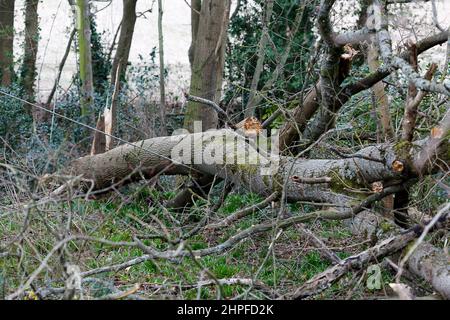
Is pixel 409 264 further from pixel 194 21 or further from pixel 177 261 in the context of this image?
pixel 194 21

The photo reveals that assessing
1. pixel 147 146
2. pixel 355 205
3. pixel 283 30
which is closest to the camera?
pixel 355 205

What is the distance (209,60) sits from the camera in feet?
32.2

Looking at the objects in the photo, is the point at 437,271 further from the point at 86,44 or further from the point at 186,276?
the point at 86,44

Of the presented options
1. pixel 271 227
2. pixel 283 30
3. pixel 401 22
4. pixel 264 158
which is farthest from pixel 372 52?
pixel 283 30

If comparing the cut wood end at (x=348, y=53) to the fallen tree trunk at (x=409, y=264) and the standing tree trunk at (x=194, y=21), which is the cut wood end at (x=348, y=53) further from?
the standing tree trunk at (x=194, y=21)

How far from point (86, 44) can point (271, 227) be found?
264 inches

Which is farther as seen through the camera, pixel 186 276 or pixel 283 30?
pixel 283 30

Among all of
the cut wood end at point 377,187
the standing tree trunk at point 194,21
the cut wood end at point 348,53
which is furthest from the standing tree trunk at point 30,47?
the cut wood end at point 377,187

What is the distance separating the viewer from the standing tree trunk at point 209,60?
967 cm

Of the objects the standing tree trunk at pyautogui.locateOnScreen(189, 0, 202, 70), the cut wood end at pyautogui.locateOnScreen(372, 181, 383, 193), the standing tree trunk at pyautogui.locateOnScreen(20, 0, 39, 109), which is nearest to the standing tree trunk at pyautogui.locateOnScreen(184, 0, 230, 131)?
the standing tree trunk at pyautogui.locateOnScreen(189, 0, 202, 70)

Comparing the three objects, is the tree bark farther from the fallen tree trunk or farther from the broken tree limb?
the broken tree limb

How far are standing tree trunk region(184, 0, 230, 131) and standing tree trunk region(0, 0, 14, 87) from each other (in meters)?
5.33

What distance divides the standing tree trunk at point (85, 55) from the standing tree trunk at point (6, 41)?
3116 millimetres

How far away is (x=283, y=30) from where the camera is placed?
1338 cm
